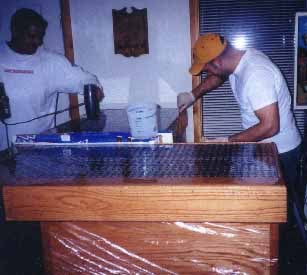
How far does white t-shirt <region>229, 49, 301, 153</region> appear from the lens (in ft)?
7.09

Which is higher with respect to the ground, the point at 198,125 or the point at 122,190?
the point at 122,190

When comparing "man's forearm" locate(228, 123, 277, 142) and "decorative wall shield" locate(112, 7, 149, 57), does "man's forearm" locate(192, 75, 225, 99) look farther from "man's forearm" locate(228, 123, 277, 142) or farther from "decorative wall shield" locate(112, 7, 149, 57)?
"man's forearm" locate(228, 123, 277, 142)

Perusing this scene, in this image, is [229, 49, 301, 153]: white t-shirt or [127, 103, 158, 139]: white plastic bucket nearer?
[127, 103, 158, 139]: white plastic bucket

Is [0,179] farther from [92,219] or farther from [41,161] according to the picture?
[92,219]

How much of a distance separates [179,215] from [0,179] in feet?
2.05

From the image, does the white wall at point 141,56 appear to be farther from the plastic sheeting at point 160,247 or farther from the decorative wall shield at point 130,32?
the plastic sheeting at point 160,247

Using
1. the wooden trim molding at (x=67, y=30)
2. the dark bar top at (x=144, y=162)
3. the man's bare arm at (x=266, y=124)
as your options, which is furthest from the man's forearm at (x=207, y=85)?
the dark bar top at (x=144, y=162)

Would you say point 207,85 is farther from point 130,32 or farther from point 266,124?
point 266,124

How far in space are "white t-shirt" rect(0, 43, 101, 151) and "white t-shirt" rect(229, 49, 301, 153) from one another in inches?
50.9

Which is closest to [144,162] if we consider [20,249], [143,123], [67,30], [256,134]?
[143,123]

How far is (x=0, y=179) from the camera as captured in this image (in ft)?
3.89

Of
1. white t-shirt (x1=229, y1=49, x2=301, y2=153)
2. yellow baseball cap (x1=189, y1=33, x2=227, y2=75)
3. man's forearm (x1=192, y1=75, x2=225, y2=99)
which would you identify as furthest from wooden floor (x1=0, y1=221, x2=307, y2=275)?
man's forearm (x1=192, y1=75, x2=225, y2=99)

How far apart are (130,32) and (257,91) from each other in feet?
6.06

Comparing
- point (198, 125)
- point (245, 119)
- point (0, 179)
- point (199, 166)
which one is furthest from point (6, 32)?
point (199, 166)
